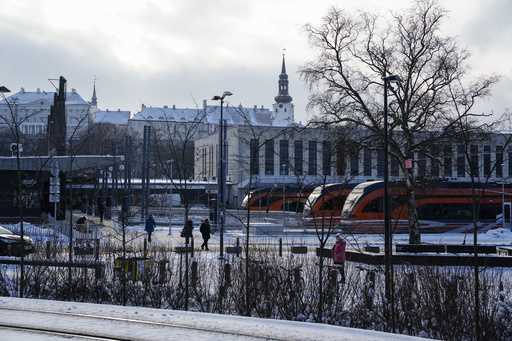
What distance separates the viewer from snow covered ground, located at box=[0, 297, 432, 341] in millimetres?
11227

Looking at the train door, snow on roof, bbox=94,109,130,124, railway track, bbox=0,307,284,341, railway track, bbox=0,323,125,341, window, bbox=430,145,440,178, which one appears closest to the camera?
railway track, bbox=0,323,125,341

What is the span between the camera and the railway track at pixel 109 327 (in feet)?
36.6

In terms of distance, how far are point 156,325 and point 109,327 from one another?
844mm

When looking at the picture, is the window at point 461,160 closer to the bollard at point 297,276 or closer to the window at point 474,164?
the window at point 474,164

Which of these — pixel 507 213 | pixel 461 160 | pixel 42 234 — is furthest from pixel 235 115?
pixel 42 234

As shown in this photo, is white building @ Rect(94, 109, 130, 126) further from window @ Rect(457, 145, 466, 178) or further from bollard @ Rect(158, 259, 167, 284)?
bollard @ Rect(158, 259, 167, 284)

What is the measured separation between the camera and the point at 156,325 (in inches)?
479

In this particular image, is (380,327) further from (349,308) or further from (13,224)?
(13,224)

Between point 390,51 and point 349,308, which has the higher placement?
point 390,51

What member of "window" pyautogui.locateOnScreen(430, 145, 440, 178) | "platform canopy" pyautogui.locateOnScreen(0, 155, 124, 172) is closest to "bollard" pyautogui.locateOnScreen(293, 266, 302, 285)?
"window" pyautogui.locateOnScreen(430, 145, 440, 178)

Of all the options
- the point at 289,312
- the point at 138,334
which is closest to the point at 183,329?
the point at 138,334

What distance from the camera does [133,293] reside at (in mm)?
15562

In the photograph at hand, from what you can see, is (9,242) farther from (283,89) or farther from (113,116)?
(113,116)

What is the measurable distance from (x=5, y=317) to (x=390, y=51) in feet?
85.2
